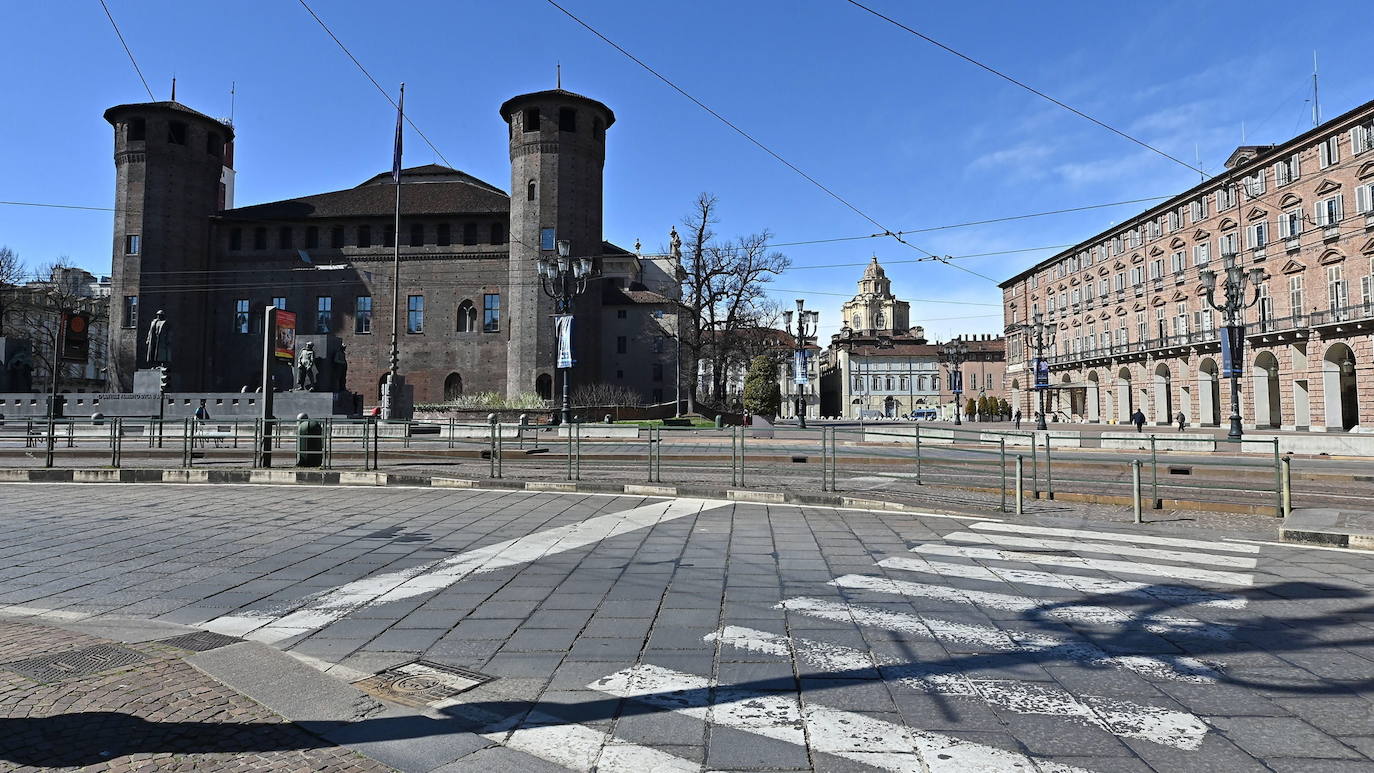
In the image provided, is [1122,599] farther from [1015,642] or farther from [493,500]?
[493,500]

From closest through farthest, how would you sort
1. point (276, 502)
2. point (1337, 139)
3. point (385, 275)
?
point (276, 502) → point (1337, 139) → point (385, 275)

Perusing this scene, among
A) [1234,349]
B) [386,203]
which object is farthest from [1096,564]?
[386,203]

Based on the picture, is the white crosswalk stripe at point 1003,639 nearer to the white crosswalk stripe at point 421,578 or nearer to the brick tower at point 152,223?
the white crosswalk stripe at point 421,578

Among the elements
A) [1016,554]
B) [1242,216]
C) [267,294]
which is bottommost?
[1016,554]

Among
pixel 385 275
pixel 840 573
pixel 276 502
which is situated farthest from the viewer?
pixel 385 275

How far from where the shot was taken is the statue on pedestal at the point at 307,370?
3572 centimetres

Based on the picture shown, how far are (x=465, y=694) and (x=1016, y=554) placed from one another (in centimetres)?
561

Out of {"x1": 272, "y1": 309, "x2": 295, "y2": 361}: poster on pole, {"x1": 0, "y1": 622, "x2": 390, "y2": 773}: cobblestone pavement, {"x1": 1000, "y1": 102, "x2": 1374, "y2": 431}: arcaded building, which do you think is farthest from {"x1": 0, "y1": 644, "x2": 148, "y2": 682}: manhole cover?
{"x1": 272, "y1": 309, "x2": 295, "y2": 361}: poster on pole

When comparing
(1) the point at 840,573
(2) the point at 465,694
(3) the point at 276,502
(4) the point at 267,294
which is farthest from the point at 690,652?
(4) the point at 267,294

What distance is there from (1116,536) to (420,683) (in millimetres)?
7600

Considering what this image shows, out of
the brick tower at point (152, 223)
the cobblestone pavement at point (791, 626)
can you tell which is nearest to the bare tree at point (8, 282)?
the brick tower at point (152, 223)

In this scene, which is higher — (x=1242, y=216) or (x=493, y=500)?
(x=1242, y=216)

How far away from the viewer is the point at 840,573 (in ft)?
20.5

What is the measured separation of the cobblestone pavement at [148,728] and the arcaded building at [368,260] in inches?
1811
